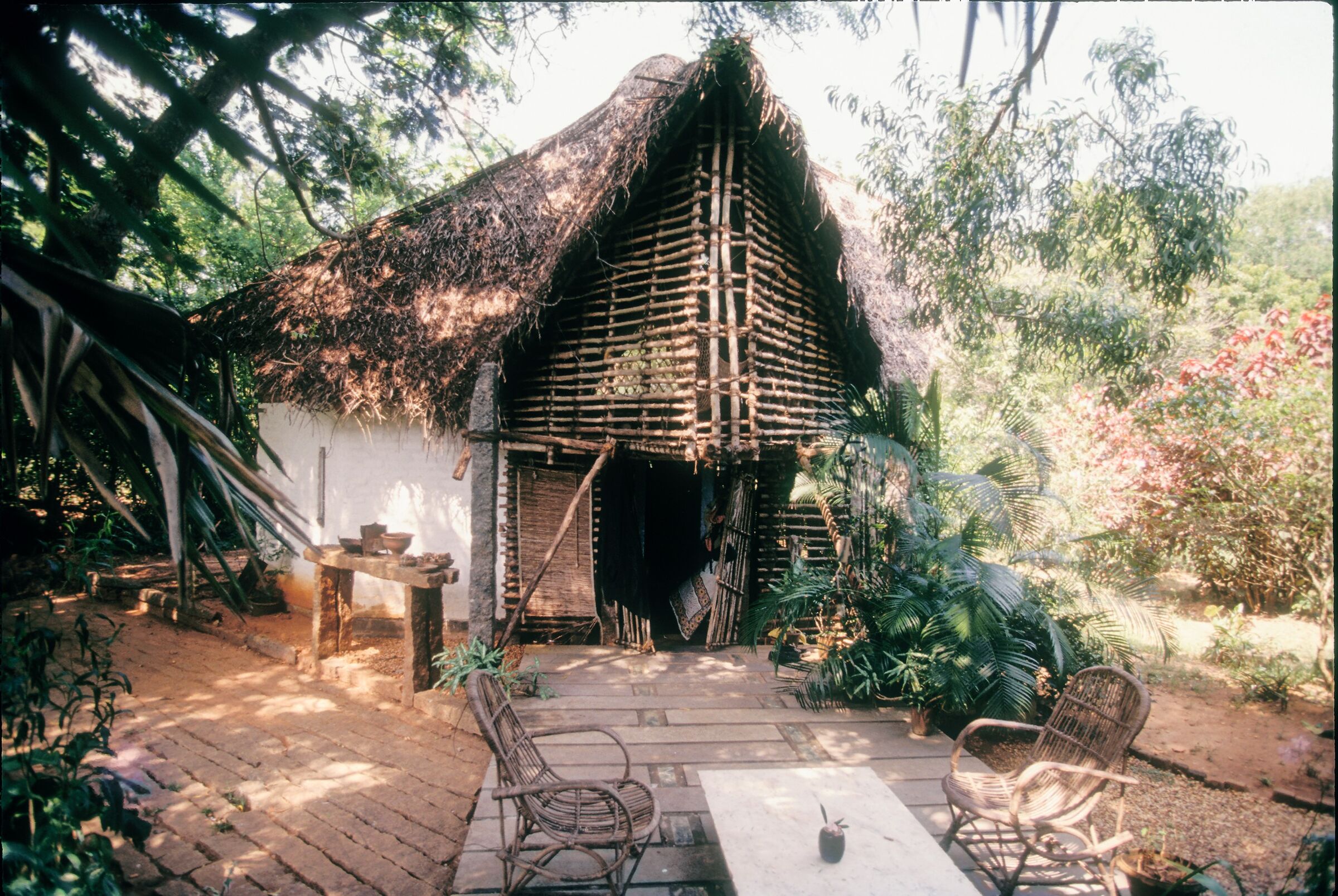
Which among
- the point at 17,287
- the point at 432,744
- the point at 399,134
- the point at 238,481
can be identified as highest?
the point at 399,134

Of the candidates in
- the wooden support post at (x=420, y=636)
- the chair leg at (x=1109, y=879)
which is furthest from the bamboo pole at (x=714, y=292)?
the chair leg at (x=1109, y=879)

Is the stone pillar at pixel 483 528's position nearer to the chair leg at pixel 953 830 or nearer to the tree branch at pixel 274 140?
the tree branch at pixel 274 140

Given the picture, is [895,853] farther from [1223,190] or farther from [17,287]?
[1223,190]

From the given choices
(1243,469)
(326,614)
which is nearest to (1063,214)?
(1243,469)

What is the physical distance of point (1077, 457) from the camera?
8359 mm

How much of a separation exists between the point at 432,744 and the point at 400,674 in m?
1.36

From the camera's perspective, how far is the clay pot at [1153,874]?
8.36 ft

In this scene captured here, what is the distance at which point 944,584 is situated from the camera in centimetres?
452

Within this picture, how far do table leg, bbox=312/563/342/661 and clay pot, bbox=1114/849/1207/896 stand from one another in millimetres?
5940

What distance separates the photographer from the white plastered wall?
675 centimetres

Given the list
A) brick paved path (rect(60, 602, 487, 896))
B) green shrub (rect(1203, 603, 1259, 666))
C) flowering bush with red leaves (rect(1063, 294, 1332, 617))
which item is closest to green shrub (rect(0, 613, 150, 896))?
brick paved path (rect(60, 602, 487, 896))

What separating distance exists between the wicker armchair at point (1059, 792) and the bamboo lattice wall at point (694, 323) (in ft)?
9.22

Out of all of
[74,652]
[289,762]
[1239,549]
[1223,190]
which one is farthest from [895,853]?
[74,652]

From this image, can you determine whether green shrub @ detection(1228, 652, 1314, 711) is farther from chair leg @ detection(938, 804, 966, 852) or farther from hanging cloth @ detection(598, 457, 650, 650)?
hanging cloth @ detection(598, 457, 650, 650)
